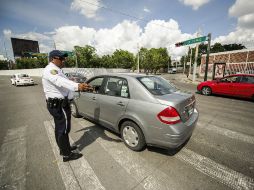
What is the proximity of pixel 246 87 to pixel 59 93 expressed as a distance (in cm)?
962

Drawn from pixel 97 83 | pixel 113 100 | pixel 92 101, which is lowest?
pixel 92 101

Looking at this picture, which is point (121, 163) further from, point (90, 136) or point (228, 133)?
point (228, 133)

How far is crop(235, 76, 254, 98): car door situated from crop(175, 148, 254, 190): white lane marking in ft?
24.2

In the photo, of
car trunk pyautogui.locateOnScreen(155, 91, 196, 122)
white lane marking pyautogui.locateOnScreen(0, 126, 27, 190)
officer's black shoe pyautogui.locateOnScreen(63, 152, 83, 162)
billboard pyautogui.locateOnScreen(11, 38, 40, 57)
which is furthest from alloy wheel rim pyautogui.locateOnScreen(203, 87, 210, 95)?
billboard pyautogui.locateOnScreen(11, 38, 40, 57)

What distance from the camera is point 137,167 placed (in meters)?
2.59

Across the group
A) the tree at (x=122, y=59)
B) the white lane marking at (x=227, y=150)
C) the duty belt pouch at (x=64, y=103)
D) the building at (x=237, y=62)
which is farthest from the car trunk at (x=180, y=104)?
the tree at (x=122, y=59)

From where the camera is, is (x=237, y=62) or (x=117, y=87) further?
(x=237, y=62)

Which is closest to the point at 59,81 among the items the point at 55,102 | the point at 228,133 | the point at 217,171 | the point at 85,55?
the point at 55,102

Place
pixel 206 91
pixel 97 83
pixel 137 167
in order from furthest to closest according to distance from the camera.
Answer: pixel 206 91
pixel 97 83
pixel 137 167

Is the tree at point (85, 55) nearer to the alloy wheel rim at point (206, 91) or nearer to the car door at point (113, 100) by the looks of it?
the alloy wheel rim at point (206, 91)

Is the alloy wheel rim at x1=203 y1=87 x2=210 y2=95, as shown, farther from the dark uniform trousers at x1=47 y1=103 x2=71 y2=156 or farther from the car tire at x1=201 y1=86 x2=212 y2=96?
the dark uniform trousers at x1=47 y1=103 x2=71 y2=156

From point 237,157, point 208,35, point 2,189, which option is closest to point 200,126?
point 237,157

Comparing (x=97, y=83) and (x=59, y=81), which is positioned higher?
(x=59, y=81)

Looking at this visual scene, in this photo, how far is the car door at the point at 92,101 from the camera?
379 cm
